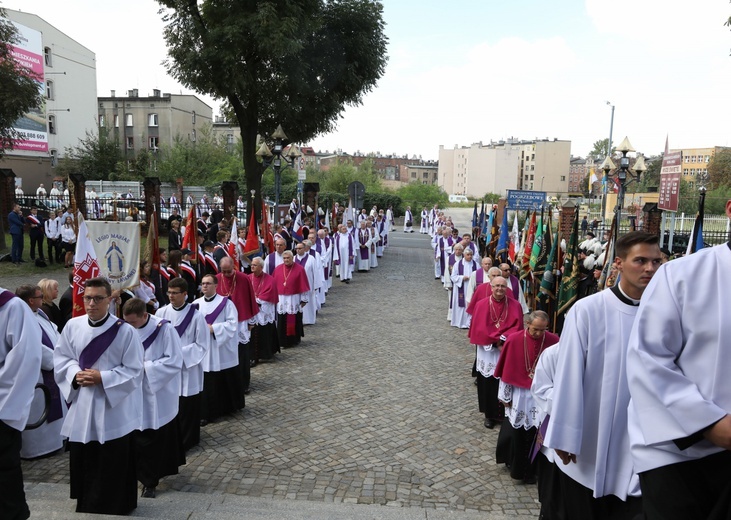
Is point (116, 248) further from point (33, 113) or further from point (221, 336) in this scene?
point (33, 113)

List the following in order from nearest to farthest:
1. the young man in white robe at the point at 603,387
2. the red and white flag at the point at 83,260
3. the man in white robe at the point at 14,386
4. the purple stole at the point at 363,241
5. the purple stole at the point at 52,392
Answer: the young man in white robe at the point at 603,387 → the man in white robe at the point at 14,386 → the purple stole at the point at 52,392 → the red and white flag at the point at 83,260 → the purple stole at the point at 363,241

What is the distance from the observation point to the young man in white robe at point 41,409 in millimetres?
5738

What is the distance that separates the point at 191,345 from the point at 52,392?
1.40 m

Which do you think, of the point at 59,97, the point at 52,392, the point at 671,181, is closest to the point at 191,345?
the point at 52,392

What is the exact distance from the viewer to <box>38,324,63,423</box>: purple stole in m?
5.70

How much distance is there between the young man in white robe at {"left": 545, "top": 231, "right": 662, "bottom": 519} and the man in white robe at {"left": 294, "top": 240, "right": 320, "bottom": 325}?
28.2 ft

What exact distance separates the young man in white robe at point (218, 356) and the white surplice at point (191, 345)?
0.69m

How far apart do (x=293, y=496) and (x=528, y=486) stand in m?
2.31

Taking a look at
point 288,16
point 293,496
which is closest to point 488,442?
point 293,496

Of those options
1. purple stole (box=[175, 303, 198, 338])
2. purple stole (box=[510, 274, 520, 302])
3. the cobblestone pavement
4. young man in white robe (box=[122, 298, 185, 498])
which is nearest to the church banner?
purple stole (box=[175, 303, 198, 338])

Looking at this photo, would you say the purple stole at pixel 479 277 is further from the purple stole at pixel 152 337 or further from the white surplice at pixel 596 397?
the white surplice at pixel 596 397

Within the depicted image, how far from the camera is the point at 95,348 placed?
4.54 meters

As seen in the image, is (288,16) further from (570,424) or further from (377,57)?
(570,424)

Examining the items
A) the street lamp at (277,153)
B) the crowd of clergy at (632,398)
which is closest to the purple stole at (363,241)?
the street lamp at (277,153)
